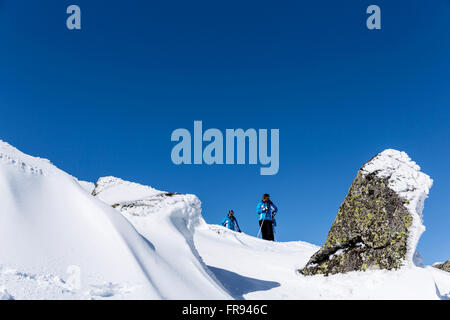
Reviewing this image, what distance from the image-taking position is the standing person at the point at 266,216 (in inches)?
620

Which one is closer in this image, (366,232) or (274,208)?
(366,232)

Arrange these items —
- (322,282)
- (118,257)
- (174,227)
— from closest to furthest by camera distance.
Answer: (118,257), (174,227), (322,282)

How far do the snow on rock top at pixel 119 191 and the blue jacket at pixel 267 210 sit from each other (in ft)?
27.3

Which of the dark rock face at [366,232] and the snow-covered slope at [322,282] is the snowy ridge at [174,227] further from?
the dark rock face at [366,232]

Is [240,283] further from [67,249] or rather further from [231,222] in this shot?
[231,222]

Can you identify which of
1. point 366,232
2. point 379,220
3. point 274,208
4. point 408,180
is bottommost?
point 366,232

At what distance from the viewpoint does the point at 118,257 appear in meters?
4.14

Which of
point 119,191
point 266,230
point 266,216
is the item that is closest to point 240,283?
point 119,191

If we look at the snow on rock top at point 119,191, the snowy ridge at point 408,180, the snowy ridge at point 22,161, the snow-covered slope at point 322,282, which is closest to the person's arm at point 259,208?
the snow-covered slope at point 322,282

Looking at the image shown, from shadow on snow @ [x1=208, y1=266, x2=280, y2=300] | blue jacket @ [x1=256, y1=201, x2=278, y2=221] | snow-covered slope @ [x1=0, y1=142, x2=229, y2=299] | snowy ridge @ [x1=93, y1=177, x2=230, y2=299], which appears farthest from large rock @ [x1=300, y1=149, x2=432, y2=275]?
blue jacket @ [x1=256, y1=201, x2=278, y2=221]

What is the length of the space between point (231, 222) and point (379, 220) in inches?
459

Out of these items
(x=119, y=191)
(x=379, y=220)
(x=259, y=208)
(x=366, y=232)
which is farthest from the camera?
(x=259, y=208)

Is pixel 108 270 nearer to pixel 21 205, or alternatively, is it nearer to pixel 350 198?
pixel 21 205
